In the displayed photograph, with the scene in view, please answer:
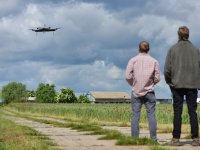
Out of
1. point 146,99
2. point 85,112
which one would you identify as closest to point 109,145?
point 146,99

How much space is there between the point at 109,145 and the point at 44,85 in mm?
166930

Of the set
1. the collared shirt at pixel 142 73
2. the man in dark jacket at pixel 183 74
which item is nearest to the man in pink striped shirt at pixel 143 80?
the collared shirt at pixel 142 73

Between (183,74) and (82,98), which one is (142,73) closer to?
(183,74)

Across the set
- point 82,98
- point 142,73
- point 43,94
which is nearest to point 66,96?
point 82,98

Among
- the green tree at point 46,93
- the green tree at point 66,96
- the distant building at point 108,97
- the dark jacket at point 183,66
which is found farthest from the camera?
the green tree at point 46,93

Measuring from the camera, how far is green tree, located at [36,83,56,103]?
555ft

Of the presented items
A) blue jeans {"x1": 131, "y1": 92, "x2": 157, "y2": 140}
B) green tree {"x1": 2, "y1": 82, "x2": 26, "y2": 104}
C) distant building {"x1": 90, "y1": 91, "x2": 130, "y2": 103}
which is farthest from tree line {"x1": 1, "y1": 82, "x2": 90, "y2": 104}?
blue jeans {"x1": 131, "y1": 92, "x2": 157, "y2": 140}

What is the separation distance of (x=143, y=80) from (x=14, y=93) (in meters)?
185

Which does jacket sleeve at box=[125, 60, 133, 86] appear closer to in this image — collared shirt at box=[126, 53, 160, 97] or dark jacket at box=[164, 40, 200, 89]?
collared shirt at box=[126, 53, 160, 97]

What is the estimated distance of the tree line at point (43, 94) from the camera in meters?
155

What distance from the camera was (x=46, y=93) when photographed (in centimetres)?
17200

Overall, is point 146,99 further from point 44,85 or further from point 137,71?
point 44,85

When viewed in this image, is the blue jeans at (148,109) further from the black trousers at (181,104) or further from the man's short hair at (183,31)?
the man's short hair at (183,31)

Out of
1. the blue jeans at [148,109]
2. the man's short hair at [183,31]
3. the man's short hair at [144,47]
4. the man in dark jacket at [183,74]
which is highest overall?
the man's short hair at [183,31]
